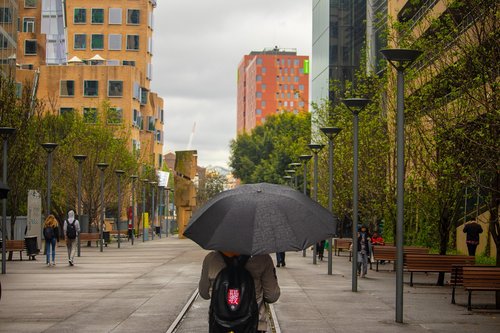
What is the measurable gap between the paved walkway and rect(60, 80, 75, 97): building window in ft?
239

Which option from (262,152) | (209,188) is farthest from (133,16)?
(209,188)

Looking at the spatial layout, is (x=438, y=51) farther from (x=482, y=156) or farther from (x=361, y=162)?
(x=361, y=162)

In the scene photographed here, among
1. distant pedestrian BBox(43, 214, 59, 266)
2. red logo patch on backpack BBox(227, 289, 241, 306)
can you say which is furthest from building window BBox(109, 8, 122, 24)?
red logo patch on backpack BBox(227, 289, 241, 306)

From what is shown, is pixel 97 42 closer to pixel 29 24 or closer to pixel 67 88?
pixel 29 24

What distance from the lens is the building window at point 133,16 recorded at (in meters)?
118

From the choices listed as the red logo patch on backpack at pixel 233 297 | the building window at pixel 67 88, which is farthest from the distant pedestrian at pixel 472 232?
the building window at pixel 67 88

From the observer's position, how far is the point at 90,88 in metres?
105

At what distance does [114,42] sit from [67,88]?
50.6 feet

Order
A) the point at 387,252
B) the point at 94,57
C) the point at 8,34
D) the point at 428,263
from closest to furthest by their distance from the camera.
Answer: the point at 428,263, the point at 387,252, the point at 8,34, the point at 94,57

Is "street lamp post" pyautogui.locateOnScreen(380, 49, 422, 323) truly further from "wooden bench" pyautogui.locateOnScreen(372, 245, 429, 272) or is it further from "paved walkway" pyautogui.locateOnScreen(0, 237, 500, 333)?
"wooden bench" pyautogui.locateOnScreen(372, 245, 429, 272)

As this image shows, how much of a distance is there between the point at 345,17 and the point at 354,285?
173 feet

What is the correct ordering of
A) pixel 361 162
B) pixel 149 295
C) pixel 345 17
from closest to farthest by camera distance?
pixel 149 295 < pixel 361 162 < pixel 345 17

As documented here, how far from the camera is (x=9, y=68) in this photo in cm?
5559

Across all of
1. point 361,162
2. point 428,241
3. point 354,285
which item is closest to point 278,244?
point 354,285
